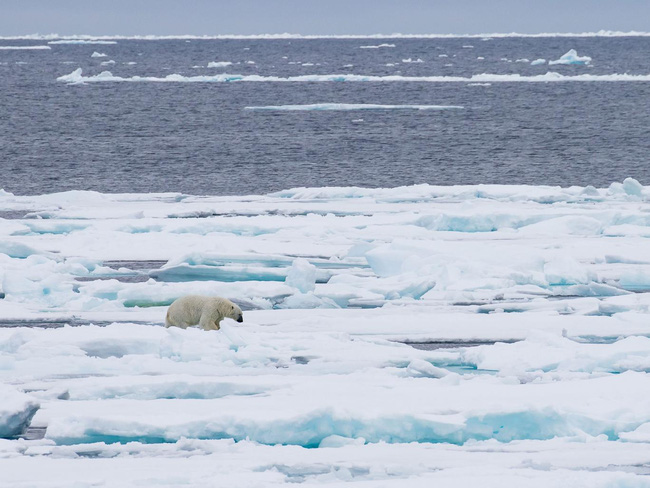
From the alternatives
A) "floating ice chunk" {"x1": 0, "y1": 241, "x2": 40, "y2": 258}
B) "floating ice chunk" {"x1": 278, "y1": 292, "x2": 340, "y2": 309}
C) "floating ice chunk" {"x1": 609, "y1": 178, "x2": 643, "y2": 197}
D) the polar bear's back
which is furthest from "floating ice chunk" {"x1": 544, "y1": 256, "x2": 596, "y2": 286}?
"floating ice chunk" {"x1": 609, "y1": 178, "x2": 643, "y2": 197}

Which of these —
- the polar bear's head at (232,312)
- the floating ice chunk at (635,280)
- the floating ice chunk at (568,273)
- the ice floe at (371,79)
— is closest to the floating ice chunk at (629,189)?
the floating ice chunk at (635,280)

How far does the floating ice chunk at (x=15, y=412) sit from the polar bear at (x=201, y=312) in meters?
1.85

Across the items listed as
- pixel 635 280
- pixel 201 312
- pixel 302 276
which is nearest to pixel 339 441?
pixel 201 312

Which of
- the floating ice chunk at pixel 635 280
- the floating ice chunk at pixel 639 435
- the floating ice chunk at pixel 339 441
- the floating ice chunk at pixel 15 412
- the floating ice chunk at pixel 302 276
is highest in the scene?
the floating ice chunk at pixel 15 412

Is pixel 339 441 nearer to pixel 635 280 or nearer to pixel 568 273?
pixel 568 273

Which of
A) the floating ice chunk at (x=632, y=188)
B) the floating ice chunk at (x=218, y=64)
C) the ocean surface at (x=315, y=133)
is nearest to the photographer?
the floating ice chunk at (x=632, y=188)

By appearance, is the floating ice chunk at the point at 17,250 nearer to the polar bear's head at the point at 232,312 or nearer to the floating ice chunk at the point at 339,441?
the polar bear's head at the point at 232,312

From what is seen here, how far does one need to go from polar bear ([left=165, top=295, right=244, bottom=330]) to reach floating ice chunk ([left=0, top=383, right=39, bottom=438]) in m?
1.85

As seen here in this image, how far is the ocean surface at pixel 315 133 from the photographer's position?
20.9m

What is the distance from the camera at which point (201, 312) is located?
7156 mm

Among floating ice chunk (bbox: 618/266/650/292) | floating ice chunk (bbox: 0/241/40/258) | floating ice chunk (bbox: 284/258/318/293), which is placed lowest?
floating ice chunk (bbox: 0/241/40/258)

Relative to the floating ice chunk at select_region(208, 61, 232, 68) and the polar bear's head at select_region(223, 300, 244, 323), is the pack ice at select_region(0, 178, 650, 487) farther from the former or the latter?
the floating ice chunk at select_region(208, 61, 232, 68)

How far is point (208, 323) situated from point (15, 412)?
2.01 meters

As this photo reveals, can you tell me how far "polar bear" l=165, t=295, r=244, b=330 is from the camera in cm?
709
